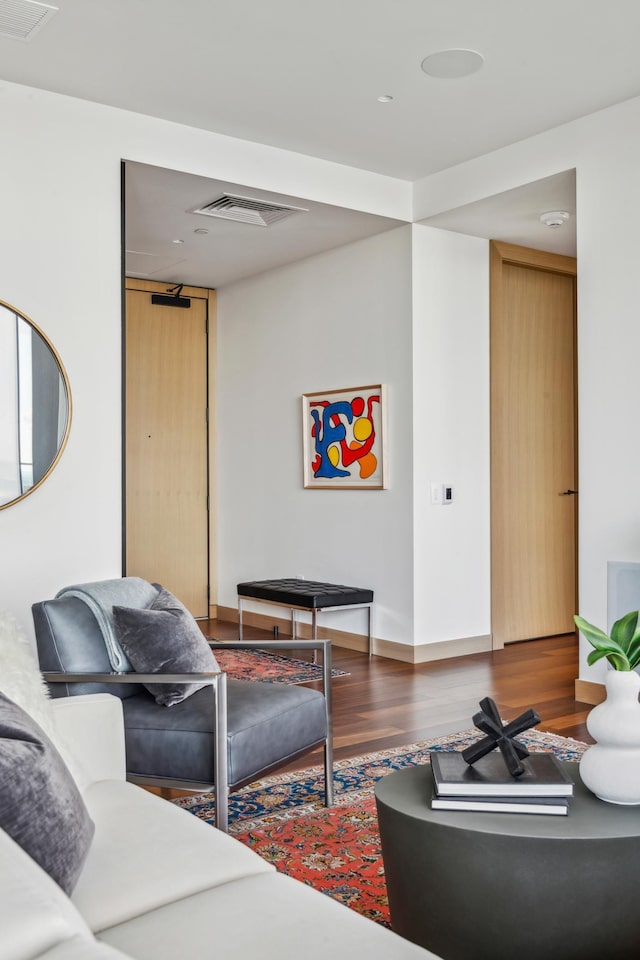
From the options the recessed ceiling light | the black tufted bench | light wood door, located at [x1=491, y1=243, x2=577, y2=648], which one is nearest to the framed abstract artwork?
the black tufted bench

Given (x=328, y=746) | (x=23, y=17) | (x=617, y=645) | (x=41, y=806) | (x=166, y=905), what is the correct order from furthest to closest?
(x=23, y=17) → (x=328, y=746) → (x=617, y=645) → (x=166, y=905) → (x=41, y=806)

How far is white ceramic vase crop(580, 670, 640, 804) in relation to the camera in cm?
189

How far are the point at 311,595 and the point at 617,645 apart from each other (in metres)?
3.76

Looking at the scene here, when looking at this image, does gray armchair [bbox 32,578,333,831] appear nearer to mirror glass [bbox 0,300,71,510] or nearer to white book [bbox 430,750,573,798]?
white book [bbox 430,750,573,798]

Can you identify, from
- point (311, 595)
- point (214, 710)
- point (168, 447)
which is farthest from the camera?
point (168, 447)

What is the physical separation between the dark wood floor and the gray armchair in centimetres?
76

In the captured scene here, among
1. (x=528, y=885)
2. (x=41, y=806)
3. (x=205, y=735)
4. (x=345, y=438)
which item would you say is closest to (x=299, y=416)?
(x=345, y=438)

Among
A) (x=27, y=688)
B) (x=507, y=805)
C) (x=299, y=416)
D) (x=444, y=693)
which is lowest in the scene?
(x=444, y=693)

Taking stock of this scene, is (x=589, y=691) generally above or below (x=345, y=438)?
below

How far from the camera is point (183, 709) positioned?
2766 millimetres

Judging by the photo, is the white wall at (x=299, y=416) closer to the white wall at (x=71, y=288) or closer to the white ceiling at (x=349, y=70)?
the white ceiling at (x=349, y=70)

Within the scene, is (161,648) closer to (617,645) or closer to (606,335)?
(617,645)

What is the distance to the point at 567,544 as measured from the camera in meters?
6.72

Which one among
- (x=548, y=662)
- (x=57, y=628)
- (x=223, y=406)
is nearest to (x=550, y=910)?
(x=57, y=628)
